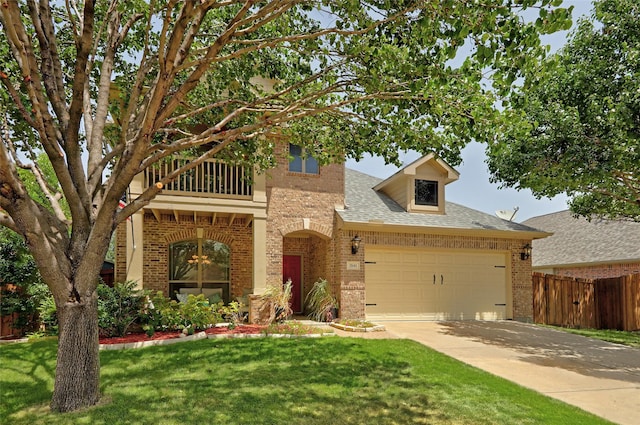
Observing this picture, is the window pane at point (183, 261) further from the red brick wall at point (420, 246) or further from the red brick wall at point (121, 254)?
the red brick wall at point (420, 246)

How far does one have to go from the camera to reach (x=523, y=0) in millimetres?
3732

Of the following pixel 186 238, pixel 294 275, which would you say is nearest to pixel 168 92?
pixel 186 238

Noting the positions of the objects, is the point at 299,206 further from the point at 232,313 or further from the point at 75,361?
the point at 75,361

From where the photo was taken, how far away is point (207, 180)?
11055 millimetres

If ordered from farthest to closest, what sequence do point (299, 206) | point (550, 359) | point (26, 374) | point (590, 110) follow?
point (299, 206) → point (590, 110) → point (550, 359) → point (26, 374)

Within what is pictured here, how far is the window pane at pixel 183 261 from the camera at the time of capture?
12.0 m

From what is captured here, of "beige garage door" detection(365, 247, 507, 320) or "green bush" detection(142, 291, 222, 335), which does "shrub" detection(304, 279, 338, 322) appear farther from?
"green bush" detection(142, 291, 222, 335)

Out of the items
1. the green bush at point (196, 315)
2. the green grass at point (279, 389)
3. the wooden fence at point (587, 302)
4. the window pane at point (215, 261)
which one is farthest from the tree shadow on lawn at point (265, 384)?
the wooden fence at point (587, 302)

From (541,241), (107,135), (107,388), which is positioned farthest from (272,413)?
(541,241)

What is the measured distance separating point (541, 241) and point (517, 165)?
1458 cm

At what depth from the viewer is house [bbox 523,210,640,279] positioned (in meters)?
17.2

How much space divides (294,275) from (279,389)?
26.9 ft

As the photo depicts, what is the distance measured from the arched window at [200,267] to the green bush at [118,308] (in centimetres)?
274

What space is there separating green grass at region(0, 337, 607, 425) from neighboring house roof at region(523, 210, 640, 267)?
46.0 feet
